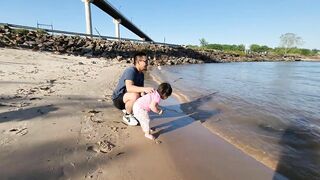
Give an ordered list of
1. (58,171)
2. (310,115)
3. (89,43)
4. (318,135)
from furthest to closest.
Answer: (89,43) → (310,115) → (318,135) → (58,171)

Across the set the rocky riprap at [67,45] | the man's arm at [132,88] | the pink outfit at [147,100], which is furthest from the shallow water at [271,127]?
the rocky riprap at [67,45]

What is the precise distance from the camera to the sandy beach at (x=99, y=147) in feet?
9.73

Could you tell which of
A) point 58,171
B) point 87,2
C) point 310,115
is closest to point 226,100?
point 310,115

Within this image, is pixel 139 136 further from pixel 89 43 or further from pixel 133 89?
pixel 89 43

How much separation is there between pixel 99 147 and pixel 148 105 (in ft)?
3.84

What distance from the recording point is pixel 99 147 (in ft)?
11.8

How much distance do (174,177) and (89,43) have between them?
2771 centimetres

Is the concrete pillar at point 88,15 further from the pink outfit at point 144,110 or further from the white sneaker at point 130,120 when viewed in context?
the pink outfit at point 144,110

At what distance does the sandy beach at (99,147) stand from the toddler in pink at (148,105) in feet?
0.55

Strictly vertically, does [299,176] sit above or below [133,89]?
below

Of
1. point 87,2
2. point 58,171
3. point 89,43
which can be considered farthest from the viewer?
point 87,2

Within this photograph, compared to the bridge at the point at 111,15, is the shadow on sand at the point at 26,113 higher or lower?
lower

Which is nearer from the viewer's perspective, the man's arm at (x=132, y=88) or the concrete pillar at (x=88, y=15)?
the man's arm at (x=132, y=88)

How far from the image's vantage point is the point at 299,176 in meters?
3.58
